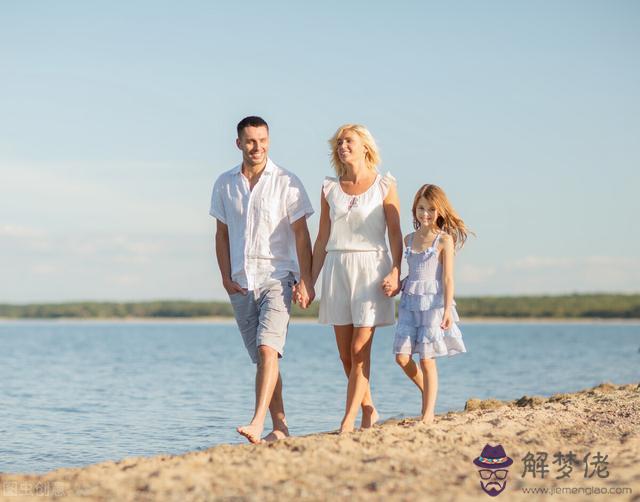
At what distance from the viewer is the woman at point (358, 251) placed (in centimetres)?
583

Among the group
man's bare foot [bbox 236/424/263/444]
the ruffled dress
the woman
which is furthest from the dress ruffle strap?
man's bare foot [bbox 236/424/263/444]

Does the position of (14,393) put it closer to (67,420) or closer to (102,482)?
(67,420)

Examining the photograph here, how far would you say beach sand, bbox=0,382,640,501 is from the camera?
4148mm

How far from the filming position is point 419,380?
20.5 ft

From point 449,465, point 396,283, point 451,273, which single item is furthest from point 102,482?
point 451,273


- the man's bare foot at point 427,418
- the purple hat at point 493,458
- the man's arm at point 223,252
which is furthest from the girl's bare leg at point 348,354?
the purple hat at point 493,458

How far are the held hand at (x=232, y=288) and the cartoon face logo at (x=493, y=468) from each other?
6.45ft

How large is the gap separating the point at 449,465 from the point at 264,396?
5.13 ft

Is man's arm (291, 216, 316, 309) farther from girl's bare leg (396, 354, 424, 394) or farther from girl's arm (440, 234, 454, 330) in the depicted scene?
girl's arm (440, 234, 454, 330)

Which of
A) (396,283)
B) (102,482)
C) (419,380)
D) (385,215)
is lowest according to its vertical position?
(102,482)

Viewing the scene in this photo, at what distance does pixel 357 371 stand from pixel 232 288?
104 cm

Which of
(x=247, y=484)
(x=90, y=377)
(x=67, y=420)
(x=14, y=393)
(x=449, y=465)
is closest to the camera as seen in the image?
(x=247, y=484)

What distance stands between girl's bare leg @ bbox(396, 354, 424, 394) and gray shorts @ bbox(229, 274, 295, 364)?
84 centimetres

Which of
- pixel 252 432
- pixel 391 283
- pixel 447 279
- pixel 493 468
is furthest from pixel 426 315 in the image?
pixel 493 468
